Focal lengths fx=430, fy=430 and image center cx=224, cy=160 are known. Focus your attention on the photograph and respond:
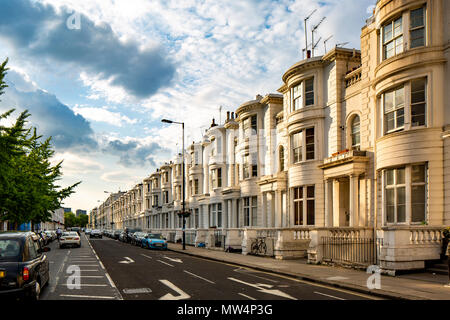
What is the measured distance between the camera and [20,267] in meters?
9.51

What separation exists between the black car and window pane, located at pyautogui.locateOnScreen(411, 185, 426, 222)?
1392 centimetres

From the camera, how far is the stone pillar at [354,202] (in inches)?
838

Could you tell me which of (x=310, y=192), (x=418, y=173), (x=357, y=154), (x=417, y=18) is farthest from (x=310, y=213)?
(x=417, y=18)

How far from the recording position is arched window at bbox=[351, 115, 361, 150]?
74.4ft

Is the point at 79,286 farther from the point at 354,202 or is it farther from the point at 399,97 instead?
the point at 399,97

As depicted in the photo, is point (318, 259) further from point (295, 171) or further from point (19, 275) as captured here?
point (19, 275)

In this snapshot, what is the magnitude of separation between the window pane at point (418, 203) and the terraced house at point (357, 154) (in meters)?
0.04

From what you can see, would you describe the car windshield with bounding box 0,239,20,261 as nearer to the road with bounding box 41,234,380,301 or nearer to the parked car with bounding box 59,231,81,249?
the road with bounding box 41,234,380,301

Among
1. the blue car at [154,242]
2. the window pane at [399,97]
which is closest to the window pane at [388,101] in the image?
the window pane at [399,97]

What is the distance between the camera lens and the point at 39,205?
119 ft

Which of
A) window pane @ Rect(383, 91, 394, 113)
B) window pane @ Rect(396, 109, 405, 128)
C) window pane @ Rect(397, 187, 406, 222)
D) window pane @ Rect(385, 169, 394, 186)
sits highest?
window pane @ Rect(383, 91, 394, 113)

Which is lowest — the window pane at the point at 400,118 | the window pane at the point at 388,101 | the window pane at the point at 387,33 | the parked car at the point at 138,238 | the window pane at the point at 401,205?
the parked car at the point at 138,238

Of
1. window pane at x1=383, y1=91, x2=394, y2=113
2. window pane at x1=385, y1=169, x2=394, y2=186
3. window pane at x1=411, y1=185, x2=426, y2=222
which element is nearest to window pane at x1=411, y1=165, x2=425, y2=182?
window pane at x1=411, y1=185, x2=426, y2=222

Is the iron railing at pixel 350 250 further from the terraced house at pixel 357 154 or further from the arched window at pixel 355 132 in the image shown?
the arched window at pixel 355 132
